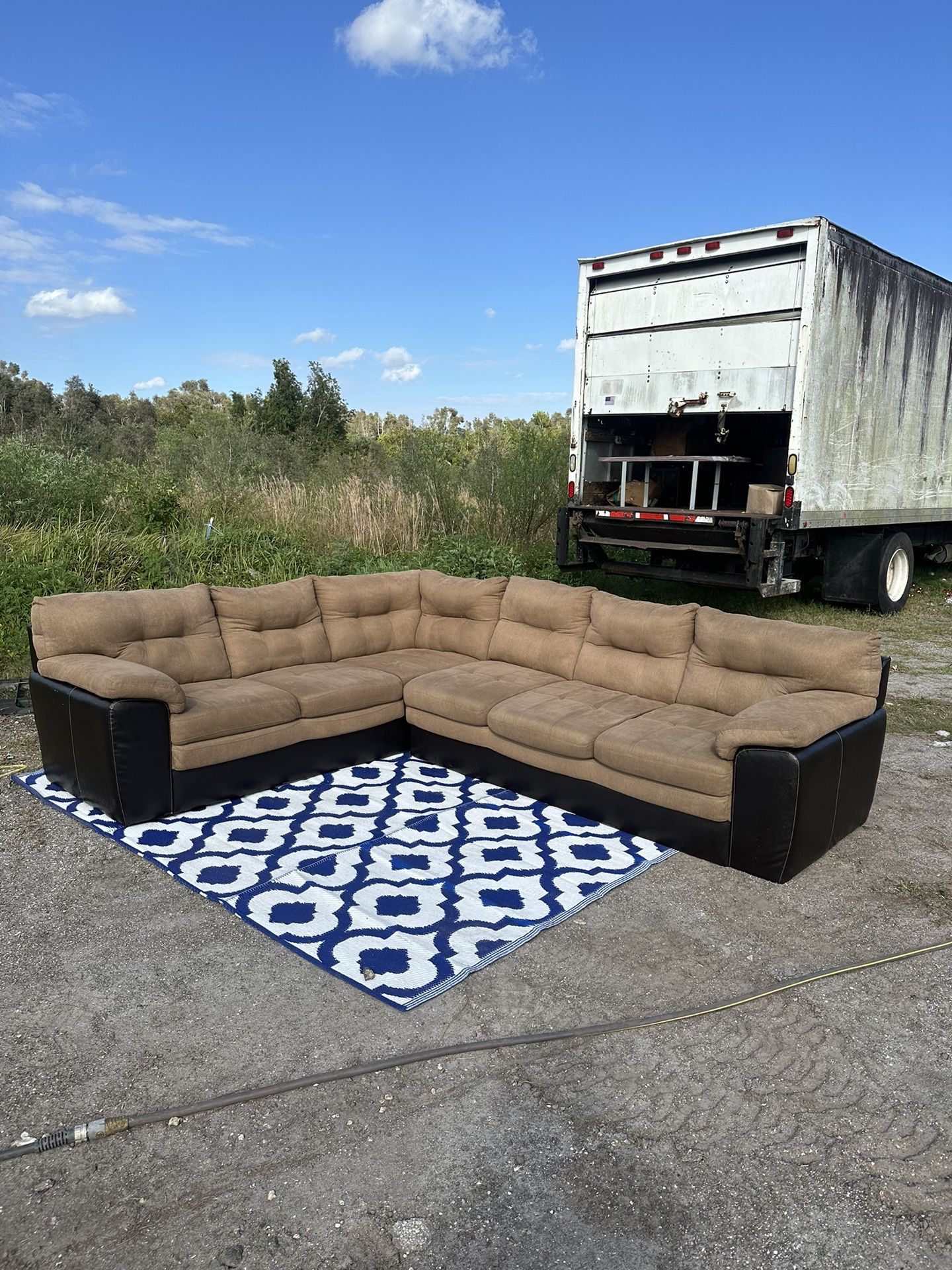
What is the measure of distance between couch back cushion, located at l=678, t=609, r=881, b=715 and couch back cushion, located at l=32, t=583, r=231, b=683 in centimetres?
251

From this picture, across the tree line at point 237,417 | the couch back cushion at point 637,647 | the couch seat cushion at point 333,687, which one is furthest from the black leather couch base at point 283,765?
the tree line at point 237,417

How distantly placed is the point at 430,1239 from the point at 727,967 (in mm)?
1354

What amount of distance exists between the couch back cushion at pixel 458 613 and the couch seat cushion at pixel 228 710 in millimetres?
1324

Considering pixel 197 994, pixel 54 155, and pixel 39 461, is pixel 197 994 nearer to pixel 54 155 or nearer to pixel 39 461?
pixel 39 461

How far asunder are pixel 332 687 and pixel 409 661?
0.77 meters

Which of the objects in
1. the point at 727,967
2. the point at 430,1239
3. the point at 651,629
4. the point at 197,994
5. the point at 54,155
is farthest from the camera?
the point at 54,155

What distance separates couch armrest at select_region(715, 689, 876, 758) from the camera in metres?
3.19

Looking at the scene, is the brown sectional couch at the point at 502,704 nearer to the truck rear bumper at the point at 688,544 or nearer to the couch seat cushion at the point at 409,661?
the couch seat cushion at the point at 409,661

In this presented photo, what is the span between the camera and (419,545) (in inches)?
358

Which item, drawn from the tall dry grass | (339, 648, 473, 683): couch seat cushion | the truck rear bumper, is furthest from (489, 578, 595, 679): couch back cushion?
the tall dry grass

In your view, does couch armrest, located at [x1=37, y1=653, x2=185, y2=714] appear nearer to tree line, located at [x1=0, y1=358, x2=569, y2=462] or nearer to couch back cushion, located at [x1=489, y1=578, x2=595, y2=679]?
couch back cushion, located at [x1=489, y1=578, x2=595, y2=679]

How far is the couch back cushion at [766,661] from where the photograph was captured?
365 cm

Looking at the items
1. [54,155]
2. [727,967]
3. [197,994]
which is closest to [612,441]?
[727,967]

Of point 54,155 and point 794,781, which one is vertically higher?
point 54,155
